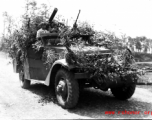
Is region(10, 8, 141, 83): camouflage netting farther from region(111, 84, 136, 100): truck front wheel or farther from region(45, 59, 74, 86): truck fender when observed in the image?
region(111, 84, 136, 100): truck front wheel

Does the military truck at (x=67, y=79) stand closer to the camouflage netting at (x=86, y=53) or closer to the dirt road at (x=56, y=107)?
the camouflage netting at (x=86, y=53)

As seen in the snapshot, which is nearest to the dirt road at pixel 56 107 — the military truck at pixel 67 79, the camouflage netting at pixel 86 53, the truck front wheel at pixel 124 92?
the truck front wheel at pixel 124 92

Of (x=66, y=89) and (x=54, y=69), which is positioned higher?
(x=54, y=69)

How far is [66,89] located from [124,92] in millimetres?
1681

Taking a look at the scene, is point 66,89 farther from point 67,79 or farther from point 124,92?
point 124,92

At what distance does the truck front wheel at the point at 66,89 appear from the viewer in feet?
14.3

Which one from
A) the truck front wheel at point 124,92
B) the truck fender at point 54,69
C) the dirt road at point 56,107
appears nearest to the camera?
the dirt road at point 56,107

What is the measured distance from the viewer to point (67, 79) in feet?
14.6

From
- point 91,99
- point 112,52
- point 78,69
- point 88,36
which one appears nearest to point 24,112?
point 78,69

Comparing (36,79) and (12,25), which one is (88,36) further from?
(12,25)

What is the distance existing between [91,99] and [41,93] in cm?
167

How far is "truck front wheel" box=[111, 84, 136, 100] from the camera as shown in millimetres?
5180

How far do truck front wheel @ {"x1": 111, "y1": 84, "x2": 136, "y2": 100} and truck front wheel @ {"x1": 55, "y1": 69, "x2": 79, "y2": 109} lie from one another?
1.52m

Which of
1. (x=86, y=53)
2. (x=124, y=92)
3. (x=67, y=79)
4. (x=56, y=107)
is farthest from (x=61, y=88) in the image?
(x=124, y=92)
